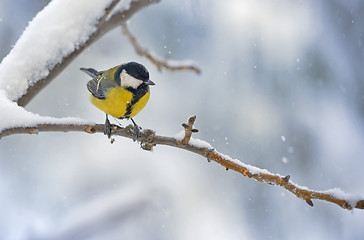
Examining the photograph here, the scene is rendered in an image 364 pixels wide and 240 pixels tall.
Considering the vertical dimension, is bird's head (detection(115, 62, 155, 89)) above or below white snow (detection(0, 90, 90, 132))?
above

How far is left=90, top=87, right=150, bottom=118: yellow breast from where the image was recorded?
2.38 meters

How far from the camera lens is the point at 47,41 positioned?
2.09 meters

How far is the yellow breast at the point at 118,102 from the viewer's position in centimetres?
238

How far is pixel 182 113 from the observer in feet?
19.9

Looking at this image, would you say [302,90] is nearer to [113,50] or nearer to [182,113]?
[182,113]

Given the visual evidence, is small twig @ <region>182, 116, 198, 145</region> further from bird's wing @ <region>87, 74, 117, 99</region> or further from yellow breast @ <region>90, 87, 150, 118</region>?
bird's wing @ <region>87, 74, 117, 99</region>

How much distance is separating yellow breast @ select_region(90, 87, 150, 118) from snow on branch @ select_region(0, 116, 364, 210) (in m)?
0.62

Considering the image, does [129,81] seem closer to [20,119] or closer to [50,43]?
[50,43]

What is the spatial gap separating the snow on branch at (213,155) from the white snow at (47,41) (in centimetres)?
40

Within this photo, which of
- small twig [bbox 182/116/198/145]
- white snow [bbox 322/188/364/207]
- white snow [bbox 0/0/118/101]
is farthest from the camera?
white snow [bbox 0/0/118/101]

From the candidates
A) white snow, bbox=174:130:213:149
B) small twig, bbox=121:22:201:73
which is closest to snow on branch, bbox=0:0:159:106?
small twig, bbox=121:22:201:73

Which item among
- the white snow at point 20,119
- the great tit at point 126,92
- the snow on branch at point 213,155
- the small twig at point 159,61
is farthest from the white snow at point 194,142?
the small twig at point 159,61

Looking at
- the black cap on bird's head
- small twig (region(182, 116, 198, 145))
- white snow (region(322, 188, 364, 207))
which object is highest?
the black cap on bird's head

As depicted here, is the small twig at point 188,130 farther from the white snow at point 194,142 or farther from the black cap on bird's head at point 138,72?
the black cap on bird's head at point 138,72
